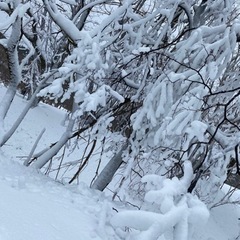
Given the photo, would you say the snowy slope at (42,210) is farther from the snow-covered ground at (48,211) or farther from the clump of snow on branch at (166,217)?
the clump of snow on branch at (166,217)

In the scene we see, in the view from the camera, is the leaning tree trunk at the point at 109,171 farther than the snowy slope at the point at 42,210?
Yes

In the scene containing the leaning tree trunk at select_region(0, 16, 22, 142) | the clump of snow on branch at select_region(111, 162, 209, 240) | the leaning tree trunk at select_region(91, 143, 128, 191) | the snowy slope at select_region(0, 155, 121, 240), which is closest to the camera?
the clump of snow on branch at select_region(111, 162, 209, 240)

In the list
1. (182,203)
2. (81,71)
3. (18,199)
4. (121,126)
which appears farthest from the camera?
(121,126)

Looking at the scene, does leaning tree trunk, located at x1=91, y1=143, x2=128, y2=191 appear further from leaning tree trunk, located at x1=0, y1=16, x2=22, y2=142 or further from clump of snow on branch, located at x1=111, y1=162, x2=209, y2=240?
clump of snow on branch, located at x1=111, y1=162, x2=209, y2=240

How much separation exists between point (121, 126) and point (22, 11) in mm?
2248

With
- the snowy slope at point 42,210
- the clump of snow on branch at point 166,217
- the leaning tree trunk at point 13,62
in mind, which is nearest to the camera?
the clump of snow on branch at point 166,217

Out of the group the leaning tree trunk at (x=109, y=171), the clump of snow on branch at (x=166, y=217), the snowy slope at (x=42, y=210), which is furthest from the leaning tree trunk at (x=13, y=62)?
the clump of snow on branch at (x=166, y=217)

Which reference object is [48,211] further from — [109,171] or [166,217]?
[109,171]

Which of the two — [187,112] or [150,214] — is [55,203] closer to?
[187,112]

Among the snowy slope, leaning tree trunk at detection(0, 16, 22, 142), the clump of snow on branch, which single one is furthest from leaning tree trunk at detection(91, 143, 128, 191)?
the clump of snow on branch

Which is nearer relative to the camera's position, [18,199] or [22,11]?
[18,199]

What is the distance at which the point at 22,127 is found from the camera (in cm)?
1572

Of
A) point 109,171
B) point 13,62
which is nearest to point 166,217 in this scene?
point 109,171

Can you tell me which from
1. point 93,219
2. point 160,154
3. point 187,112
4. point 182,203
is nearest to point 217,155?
point 160,154
